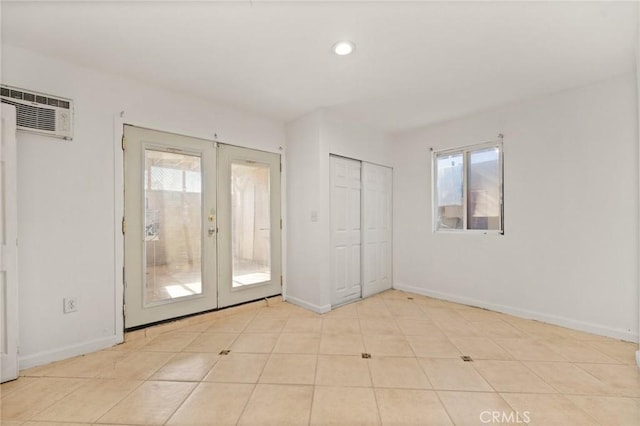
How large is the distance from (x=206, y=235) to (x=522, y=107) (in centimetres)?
405

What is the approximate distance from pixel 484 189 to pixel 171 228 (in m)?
3.95

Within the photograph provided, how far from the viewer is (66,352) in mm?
2406

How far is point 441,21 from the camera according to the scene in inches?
77.4

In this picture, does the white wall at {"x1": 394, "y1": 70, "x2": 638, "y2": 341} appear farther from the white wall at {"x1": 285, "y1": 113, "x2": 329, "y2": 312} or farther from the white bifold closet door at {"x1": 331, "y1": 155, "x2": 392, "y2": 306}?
the white wall at {"x1": 285, "y1": 113, "x2": 329, "y2": 312}

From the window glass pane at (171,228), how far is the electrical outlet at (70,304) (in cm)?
55

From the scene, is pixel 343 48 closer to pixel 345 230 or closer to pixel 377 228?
pixel 345 230

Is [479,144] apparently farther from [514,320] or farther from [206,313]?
[206,313]

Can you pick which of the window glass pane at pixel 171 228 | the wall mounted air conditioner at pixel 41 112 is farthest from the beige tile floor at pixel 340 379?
the wall mounted air conditioner at pixel 41 112

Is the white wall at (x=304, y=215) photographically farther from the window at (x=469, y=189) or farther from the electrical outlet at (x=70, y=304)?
the electrical outlet at (x=70, y=304)

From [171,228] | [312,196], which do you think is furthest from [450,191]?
[171,228]

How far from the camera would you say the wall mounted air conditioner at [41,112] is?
2.23m

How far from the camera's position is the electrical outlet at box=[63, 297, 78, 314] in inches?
95.9

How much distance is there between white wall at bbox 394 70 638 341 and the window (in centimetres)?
15

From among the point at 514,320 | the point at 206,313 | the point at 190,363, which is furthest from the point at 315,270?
the point at 514,320
